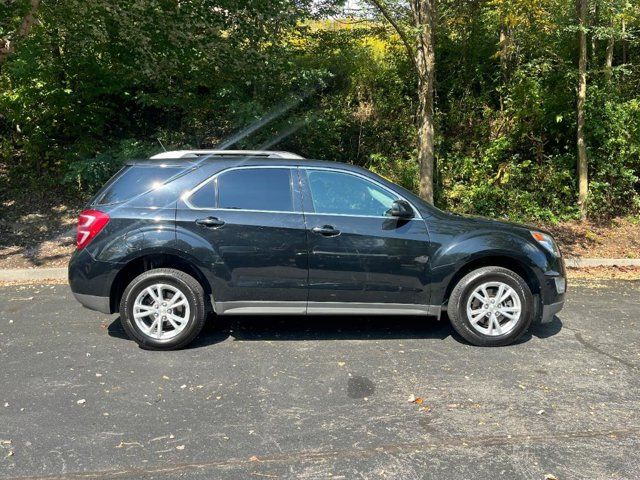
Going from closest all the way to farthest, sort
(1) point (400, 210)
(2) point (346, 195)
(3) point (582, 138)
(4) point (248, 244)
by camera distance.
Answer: (4) point (248, 244) → (1) point (400, 210) → (2) point (346, 195) → (3) point (582, 138)

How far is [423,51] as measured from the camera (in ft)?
29.9

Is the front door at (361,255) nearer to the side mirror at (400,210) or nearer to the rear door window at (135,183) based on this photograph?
the side mirror at (400,210)

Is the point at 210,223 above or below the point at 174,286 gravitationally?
above

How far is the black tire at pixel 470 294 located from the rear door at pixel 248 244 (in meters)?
1.40

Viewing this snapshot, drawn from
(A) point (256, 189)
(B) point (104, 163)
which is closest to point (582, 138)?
(A) point (256, 189)

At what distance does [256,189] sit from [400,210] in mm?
1321

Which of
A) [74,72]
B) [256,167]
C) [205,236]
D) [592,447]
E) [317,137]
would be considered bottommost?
[592,447]

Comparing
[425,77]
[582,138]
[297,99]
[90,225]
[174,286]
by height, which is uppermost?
[425,77]

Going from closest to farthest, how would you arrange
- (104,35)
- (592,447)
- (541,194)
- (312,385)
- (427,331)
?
(592,447) < (312,385) < (427,331) < (104,35) < (541,194)

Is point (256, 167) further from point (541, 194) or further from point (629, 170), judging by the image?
point (629, 170)

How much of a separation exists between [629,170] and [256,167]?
8200 millimetres

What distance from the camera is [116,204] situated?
4.87m

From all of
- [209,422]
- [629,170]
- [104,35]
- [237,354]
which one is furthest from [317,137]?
[209,422]

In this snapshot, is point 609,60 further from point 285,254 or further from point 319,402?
point 319,402
